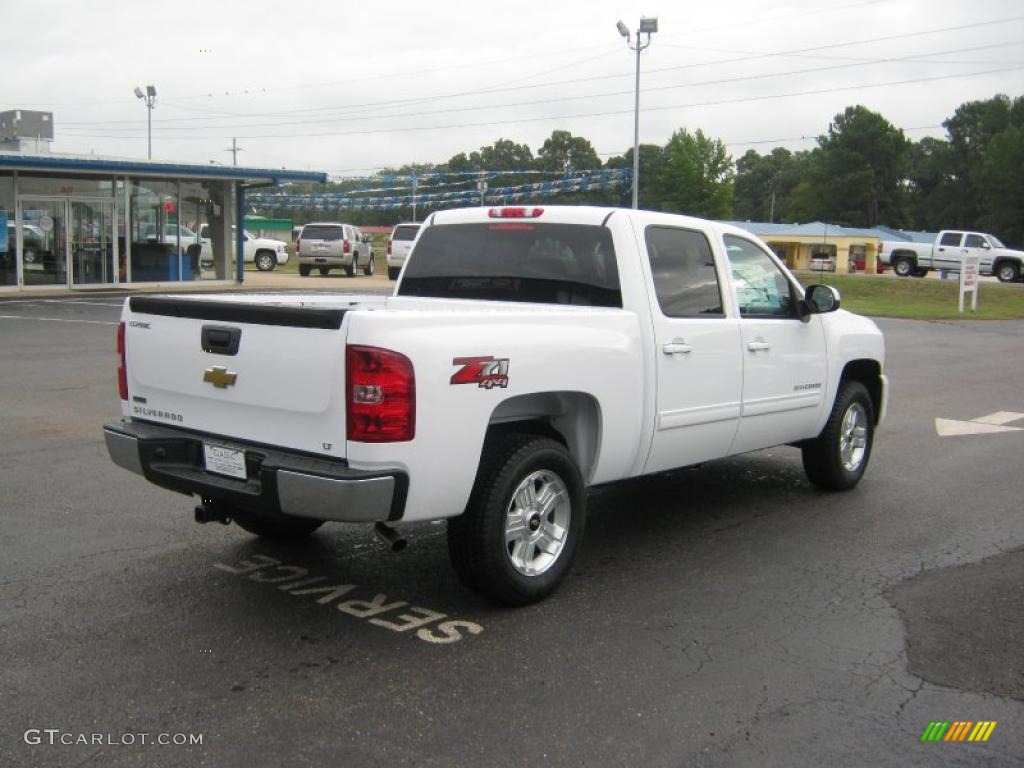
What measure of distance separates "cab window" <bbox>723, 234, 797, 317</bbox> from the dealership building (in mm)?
23062

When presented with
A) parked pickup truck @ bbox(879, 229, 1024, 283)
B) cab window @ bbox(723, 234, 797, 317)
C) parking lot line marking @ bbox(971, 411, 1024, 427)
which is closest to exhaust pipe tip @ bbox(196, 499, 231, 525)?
cab window @ bbox(723, 234, 797, 317)

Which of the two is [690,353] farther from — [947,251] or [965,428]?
[947,251]

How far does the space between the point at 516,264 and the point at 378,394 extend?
202cm

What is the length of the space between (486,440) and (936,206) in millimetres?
112971

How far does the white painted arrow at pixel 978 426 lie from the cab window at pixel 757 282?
13.0ft

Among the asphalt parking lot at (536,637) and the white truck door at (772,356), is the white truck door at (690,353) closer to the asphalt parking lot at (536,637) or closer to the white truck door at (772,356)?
the white truck door at (772,356)

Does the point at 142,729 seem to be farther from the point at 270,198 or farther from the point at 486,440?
the point at 270,198

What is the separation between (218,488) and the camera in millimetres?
4543

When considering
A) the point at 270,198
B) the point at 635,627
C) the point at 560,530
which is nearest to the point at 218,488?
the point at 560,530

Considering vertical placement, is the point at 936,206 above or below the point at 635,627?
above

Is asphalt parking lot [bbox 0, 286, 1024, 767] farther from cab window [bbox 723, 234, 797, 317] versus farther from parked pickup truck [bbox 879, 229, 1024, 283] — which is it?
parked pickup truck [bbox 879, 229, 1024, 283]

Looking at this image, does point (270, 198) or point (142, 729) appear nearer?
point (142, 729)

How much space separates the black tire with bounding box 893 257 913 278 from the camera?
156ft

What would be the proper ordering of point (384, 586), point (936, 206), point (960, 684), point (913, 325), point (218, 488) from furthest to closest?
point (936, 206) < point (913, 325) < point (384, 586) < point (218, 488) < point (960, 684)
